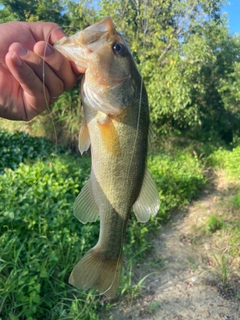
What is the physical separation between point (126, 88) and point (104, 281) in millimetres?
910

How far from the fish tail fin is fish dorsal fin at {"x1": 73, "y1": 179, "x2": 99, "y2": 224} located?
0.16 meters

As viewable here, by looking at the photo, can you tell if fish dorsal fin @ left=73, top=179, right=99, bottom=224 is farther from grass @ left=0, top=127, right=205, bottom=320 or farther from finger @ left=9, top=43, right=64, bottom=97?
grass @ left=0, top=127, right=205, bottom=320

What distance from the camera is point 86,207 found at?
1.59 metres

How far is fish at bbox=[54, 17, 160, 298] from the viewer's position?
1343 mm

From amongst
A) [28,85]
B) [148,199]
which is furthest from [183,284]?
[28,85]

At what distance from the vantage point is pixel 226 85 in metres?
11.2

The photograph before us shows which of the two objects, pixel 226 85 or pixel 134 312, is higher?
pixel 134 312

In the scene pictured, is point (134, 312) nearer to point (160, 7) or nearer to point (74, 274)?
point (74, 274)

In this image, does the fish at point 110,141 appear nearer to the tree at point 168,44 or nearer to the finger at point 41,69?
the finger at point 41,69

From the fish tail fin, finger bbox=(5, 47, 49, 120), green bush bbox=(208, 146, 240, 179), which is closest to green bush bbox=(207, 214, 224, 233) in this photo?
green bush bbox=(208, 146, 240, 179)

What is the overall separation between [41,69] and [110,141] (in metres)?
0.43

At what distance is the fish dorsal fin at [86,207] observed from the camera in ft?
5.15

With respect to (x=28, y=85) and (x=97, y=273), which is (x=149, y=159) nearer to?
(x=97, y=273)

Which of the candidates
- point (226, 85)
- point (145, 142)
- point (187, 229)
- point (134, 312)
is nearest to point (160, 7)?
point (226, 85)
